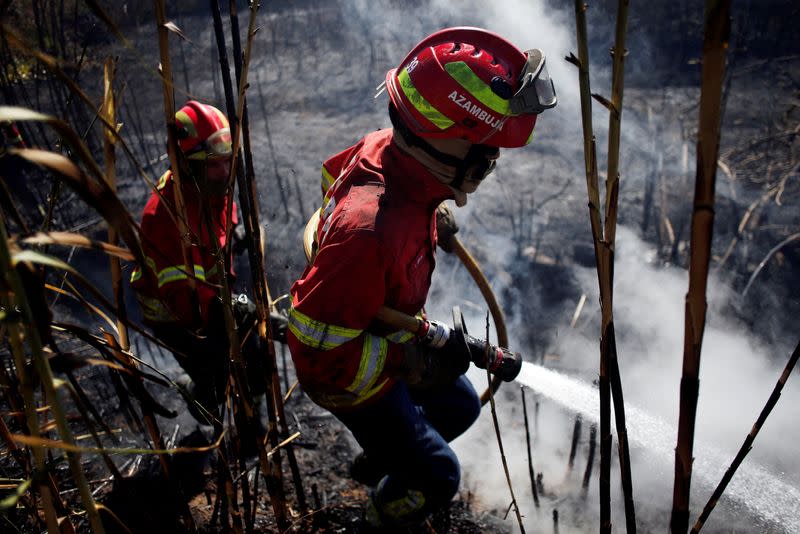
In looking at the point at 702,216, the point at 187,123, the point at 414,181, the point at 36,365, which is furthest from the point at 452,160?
the point at 187,123

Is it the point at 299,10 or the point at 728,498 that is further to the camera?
the point at 299,10

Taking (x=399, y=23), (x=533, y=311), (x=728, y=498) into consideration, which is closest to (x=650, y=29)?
(x=399, y=23)

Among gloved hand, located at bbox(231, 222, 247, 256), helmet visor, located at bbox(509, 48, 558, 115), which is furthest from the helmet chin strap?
gloved hand, located at bbox(231, 222, 247, 256)

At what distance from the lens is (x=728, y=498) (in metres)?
3.55

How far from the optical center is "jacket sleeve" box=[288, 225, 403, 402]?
2.17 metres

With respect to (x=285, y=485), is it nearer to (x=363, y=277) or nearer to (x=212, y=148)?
(x=363, y=277)

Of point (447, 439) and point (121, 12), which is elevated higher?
point (121, 12)

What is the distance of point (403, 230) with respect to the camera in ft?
7.59

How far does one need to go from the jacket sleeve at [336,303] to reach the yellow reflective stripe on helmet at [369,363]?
43mm

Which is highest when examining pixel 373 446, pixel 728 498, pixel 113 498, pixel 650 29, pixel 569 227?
pixel 650 29

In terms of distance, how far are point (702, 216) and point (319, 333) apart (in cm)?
166

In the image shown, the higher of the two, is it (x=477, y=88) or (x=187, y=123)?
(x=477, y=88)

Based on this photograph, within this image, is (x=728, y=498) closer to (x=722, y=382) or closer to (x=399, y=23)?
(x=722, y=382)

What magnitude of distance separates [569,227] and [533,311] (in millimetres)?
1488
